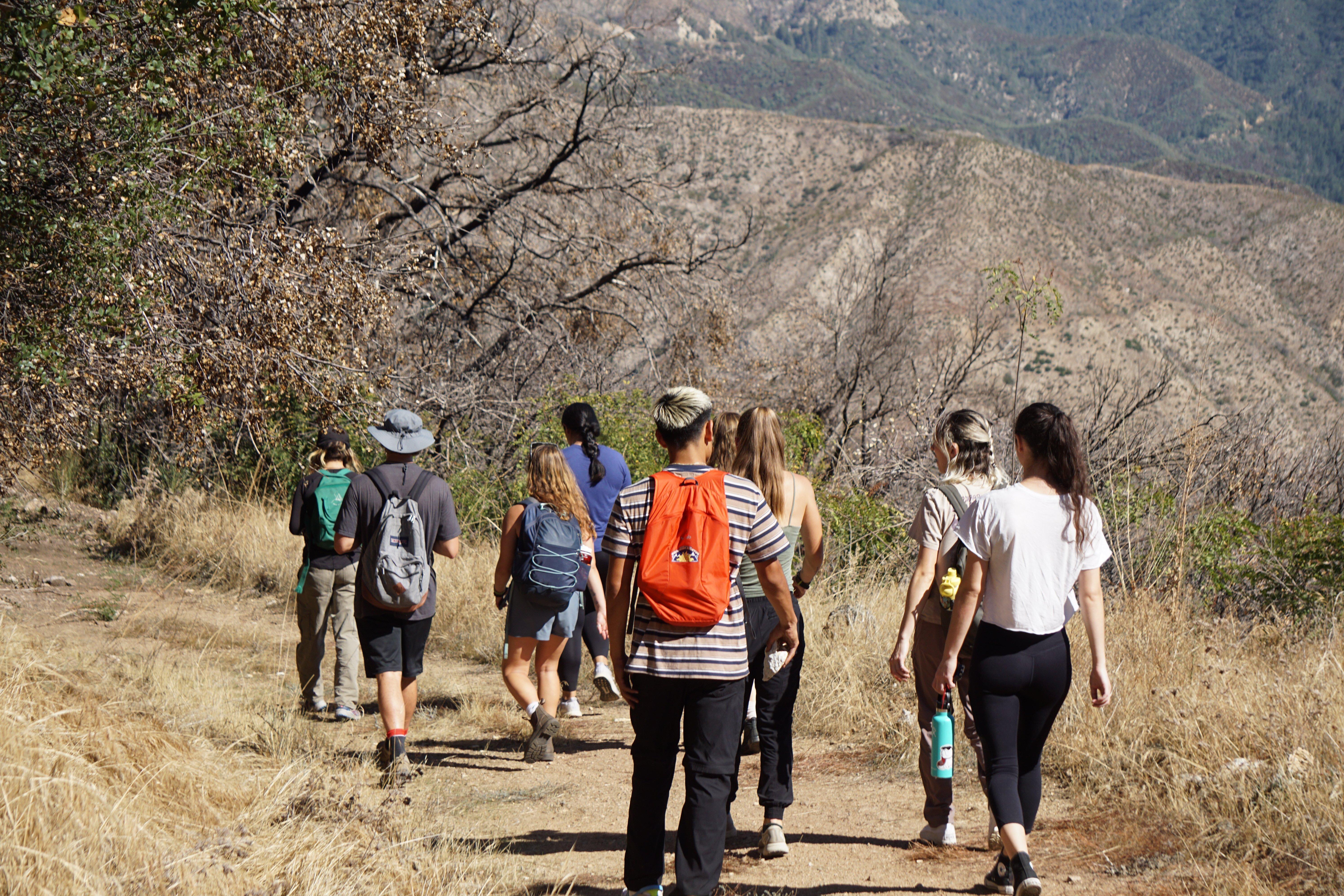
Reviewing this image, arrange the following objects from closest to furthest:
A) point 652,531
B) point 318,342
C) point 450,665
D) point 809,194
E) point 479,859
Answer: point 652,531 → point 479,859 → point 450,665 → point 318,342 → point 809,194

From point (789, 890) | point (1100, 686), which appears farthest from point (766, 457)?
point (789, 890)

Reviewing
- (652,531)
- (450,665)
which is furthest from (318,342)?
(652,531)

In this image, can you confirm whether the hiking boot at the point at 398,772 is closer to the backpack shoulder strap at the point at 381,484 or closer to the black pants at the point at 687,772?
the backpack shoulder strap at the point at 381,484

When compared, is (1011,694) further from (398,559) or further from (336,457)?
(336,457)

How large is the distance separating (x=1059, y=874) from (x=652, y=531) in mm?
2338

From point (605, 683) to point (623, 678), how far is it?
9.54 feet

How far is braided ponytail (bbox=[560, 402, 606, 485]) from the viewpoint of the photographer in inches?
235

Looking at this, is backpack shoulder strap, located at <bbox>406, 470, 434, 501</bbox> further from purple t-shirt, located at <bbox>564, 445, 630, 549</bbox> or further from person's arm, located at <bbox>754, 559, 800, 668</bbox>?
person's arm, located at <bbox>754, 559, 800, 668</bbox>

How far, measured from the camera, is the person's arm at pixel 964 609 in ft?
11.5

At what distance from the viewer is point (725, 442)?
4625mm

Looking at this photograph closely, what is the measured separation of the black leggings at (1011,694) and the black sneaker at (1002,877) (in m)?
0.31

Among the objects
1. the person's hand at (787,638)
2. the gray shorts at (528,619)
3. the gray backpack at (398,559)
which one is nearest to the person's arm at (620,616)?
the person's hand at (787,638)

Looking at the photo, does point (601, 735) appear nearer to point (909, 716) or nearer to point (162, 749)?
point (909, 716)

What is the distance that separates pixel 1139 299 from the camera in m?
75.2
